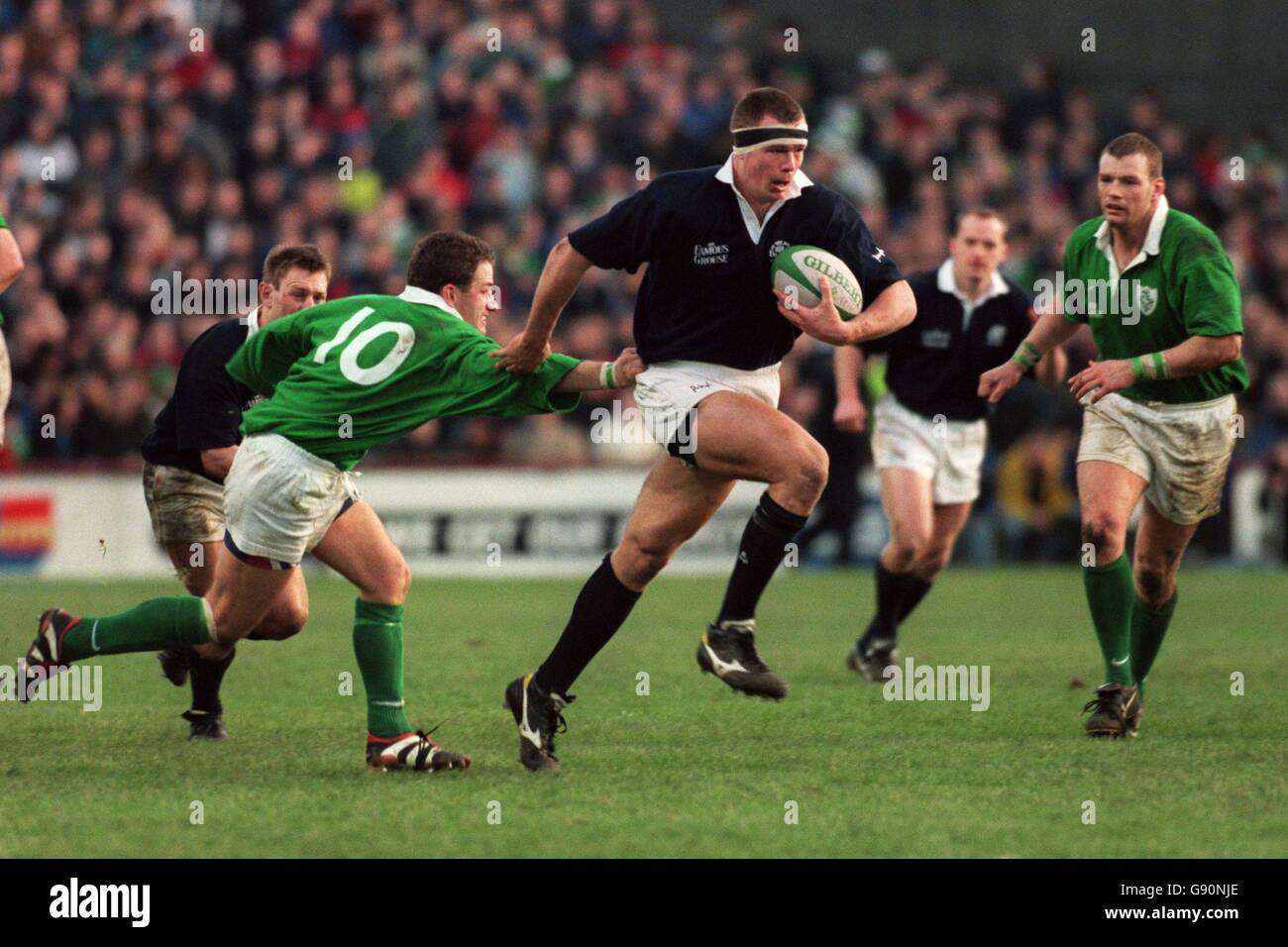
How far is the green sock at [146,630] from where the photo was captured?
273 inches

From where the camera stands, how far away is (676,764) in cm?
699

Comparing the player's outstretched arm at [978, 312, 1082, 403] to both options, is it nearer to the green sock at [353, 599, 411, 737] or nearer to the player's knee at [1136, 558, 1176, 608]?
the player's knee at [1136, 558, 1176, 608]

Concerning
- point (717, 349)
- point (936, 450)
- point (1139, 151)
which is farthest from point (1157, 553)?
point (936, 450)

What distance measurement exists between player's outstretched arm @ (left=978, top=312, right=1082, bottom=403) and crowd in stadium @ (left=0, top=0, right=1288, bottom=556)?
9.98 m

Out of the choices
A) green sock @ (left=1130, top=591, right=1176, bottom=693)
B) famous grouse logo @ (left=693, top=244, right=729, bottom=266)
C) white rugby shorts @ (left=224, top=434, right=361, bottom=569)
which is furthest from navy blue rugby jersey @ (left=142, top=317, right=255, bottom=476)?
green sock @ (left=1130, top=591, right=1176, bottom=693)

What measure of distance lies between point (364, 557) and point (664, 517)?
109 centimetres

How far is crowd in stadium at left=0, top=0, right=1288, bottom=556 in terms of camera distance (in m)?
18.3

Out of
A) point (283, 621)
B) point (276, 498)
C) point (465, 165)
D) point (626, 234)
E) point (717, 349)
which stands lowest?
point (283, 621)

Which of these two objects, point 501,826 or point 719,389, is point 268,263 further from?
point 501,826

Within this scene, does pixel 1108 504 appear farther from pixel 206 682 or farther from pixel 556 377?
pixel 206 682

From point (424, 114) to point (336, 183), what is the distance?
5.15 ft

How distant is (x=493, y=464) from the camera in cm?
1792

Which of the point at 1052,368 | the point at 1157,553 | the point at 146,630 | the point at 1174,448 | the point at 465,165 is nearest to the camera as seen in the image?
the point at 146,630
